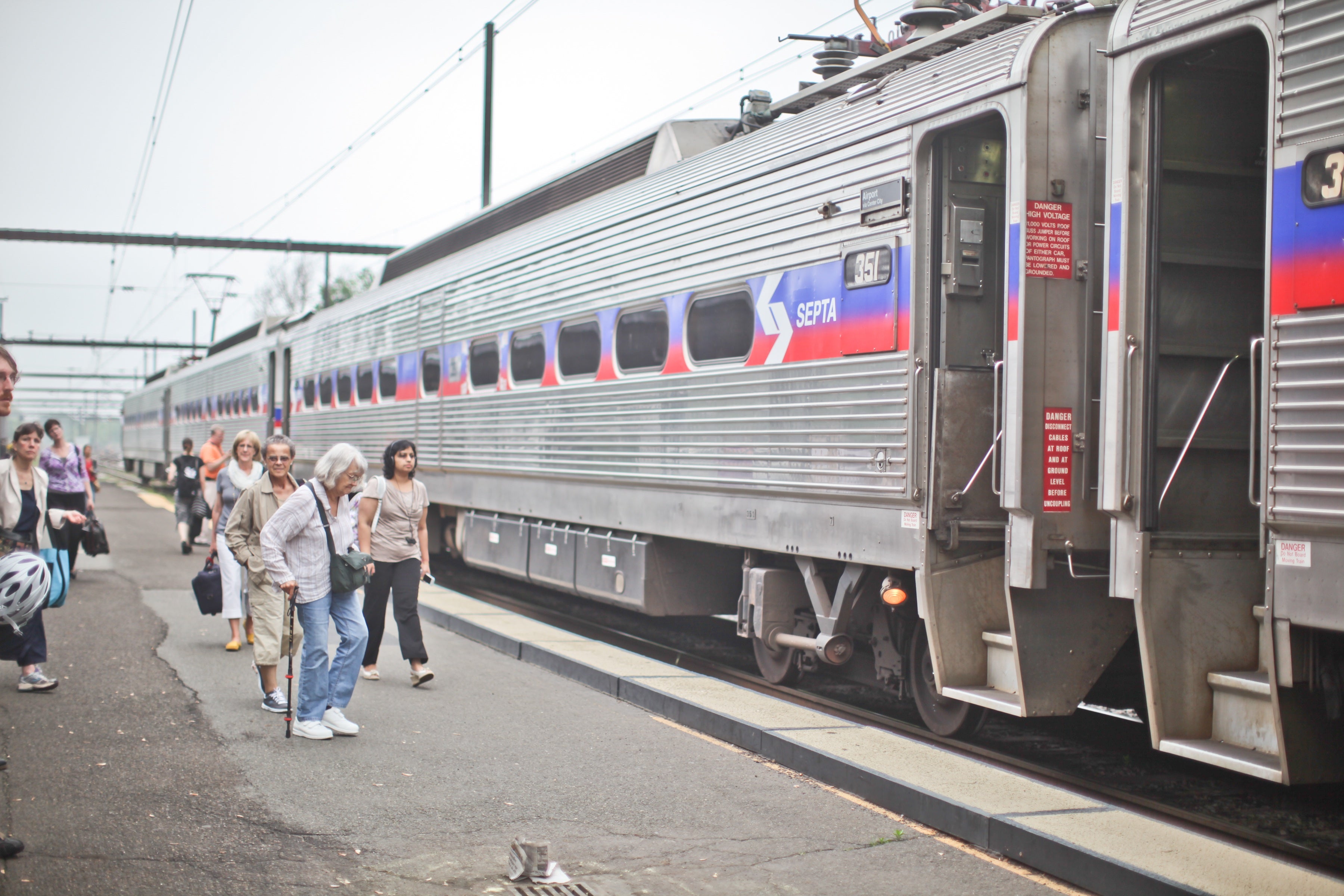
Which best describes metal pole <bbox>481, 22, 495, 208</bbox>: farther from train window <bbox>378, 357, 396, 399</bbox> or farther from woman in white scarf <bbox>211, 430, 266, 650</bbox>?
woman in white scarf <bbox>211, 430, 266, 650</bbox>

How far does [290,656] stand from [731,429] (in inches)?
128

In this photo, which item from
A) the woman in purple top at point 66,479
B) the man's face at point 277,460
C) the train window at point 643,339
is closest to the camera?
the man's face at point 277,460

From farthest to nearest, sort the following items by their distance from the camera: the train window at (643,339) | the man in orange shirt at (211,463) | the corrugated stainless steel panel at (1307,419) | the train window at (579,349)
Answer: the man in orange shirt at (211,463) → the train window at (579,349) → the train window at (643,339) → the corrugated stainless steel panel at (1307,419)

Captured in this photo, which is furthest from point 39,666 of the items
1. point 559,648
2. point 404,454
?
point 559,648

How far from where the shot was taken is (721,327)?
869 cm

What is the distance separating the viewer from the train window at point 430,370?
14.6m

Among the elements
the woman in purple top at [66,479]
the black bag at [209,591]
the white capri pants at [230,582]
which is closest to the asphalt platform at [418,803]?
the black bag at [209,591]

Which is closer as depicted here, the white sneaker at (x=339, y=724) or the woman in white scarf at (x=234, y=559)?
the white sneaker at (x=339, y=724)

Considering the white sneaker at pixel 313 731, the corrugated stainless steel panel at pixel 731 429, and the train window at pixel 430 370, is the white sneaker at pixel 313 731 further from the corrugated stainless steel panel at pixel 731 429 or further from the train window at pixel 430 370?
the train window at pixel 430 370

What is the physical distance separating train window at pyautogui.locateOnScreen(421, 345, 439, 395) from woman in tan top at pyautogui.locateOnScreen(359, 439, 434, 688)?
6029 mm

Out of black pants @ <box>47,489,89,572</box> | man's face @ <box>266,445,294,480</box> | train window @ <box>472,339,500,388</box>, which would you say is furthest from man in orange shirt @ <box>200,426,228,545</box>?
man's face @ <box>266,445,294,480</box>

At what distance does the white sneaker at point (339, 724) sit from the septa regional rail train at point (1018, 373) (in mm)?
2737

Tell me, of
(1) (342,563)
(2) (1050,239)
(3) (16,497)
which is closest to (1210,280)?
(2) (1050,239)

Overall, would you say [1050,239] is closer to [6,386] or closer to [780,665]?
[780,665]
